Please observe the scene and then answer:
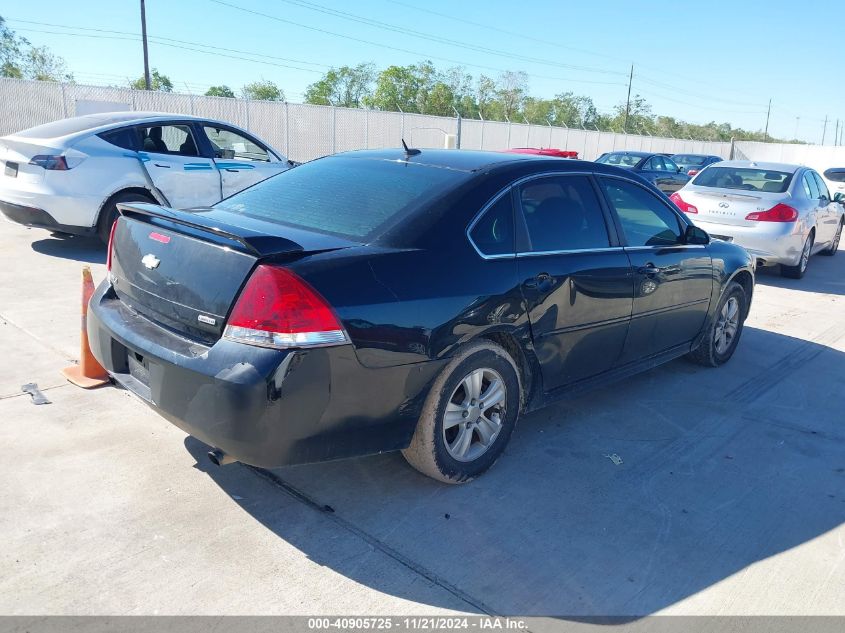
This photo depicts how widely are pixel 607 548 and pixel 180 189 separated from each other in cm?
718

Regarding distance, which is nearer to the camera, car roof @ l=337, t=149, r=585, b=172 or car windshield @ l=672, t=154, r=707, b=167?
car roof @ l=337, t=149, r=585, b=172

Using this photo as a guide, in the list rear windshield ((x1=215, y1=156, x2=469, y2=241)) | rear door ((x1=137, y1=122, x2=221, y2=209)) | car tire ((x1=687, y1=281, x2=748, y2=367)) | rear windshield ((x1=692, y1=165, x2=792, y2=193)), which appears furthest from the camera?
rear windshield ((x1=692, y1=165, x2=792, y2=193))

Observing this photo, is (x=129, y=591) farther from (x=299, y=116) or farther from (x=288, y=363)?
(x=299, y=116)

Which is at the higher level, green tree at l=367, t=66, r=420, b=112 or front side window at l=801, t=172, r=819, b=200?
green tree at l=367, t=66, r=420, b=112

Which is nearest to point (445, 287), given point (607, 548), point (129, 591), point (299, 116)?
point (607, 548)

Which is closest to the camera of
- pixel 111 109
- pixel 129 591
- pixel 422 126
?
pixel 129 591

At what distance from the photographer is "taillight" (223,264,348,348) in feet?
9.26

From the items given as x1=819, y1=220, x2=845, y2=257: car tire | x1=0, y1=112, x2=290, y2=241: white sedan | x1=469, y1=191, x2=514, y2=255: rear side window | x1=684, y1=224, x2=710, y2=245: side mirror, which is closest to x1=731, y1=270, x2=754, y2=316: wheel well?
x1=684, y1=224, x2=710, y2=245: side mirror

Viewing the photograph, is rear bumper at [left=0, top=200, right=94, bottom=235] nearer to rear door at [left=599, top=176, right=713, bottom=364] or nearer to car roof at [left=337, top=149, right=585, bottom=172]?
car roof at [left=337, top=149, right=585, bottom=172]

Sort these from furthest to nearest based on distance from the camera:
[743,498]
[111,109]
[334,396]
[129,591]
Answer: [111,109] < [743,498] < [334,396] < [129,591]

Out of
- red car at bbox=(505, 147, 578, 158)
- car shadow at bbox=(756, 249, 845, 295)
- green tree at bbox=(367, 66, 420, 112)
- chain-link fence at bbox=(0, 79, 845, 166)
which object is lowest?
car shadow at bbox=(756, 249, 845, 295)

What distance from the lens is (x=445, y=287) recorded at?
3.30m

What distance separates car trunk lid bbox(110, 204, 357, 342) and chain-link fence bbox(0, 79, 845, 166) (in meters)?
19.4

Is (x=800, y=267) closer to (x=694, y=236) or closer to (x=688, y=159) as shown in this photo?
(x=694, y=236)
